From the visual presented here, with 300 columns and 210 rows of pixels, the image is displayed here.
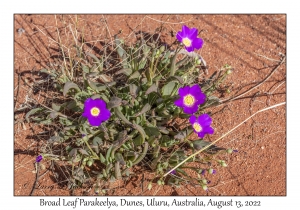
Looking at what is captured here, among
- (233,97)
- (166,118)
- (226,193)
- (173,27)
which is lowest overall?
(226,193)

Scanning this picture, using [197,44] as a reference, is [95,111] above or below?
below

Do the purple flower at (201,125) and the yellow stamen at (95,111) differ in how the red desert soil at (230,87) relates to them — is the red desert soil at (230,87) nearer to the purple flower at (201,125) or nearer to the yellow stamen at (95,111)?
the purple flower at (201,125)

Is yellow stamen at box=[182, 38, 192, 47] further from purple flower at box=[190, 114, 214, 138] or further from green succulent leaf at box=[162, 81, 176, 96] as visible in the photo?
purple flower at box=[190, 114, 214, 138]

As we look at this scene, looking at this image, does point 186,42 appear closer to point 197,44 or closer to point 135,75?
point 197,44

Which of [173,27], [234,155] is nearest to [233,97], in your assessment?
[234,155]

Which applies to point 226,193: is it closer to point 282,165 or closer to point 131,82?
point 282,165

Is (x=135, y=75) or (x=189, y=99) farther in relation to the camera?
(x=135, y=75)

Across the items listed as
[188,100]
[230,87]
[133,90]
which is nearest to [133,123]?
[133,90]

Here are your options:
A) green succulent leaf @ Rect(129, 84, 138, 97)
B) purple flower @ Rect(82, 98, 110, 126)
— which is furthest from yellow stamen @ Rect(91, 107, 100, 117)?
green succulent leaf @ Rect(129, 84, 138, 97)
